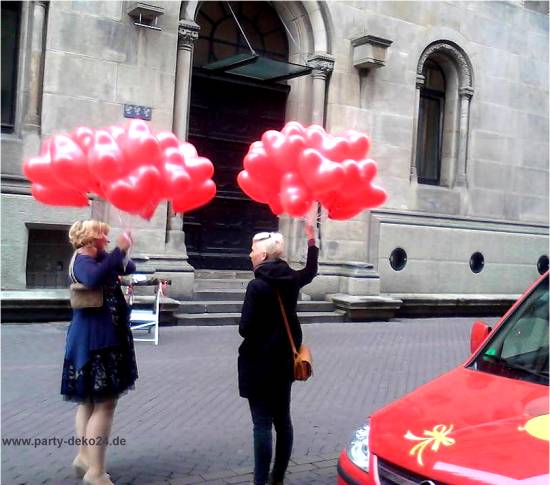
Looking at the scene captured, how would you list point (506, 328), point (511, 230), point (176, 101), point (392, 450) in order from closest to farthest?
point (392, 450), point (506, 328), point (176, 101), point (511, 230)

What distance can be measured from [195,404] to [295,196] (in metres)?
3.10

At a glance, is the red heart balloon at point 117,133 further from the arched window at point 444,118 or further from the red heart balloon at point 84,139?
the arched window at point 444,118

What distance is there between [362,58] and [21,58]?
6412mm

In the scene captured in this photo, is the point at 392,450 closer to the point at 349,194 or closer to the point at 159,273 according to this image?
the point at 349,194

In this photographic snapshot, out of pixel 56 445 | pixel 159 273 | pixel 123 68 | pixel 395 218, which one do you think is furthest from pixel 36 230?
pixel 395 218

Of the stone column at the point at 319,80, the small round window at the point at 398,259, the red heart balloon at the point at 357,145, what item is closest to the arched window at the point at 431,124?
the small round window at the point at 398,259

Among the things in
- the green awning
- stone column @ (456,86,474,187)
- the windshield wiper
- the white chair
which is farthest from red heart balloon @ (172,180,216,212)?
stone column @ (456,86,474,187)

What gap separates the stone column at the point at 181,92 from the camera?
39.0 feet

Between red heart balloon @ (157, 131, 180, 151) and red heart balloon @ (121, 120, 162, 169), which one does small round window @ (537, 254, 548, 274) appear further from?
red heart balloon @ (121, 120, 162, 169)

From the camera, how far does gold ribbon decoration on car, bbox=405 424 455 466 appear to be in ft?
10.1

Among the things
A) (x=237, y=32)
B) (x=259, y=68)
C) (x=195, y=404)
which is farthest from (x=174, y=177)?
(x=237, y=32)

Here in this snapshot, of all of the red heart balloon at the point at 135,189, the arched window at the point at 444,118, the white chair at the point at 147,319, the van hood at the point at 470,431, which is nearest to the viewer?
the van hood at the point at 470,431

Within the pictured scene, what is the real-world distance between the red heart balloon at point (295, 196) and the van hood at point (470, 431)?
139cm

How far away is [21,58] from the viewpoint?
10859 millimetres
